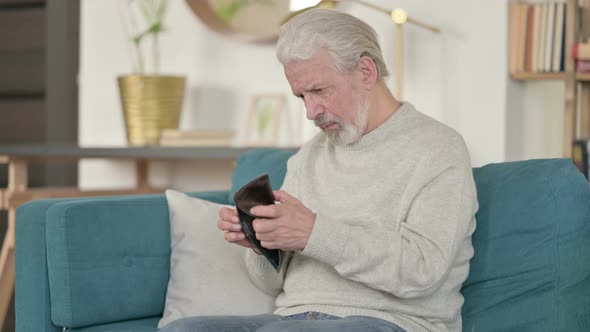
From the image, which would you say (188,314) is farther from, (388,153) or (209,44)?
(209,44)

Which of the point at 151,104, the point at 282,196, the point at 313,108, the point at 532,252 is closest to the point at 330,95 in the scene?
the point at 313,108

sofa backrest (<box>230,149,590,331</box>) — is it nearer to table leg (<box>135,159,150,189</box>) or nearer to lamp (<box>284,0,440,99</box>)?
lamp (<box>284,0,440,99</box>)

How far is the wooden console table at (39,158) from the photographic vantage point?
323 cm

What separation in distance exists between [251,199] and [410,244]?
30 cm

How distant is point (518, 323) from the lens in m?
1.86

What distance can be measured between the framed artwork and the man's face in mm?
1654

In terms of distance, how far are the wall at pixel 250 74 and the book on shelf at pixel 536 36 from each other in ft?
0.11

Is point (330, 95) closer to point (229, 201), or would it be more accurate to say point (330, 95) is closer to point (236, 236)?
point (236, 236)

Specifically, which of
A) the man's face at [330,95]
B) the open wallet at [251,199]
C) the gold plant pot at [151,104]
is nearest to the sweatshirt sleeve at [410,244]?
the open wallet at [251,199]

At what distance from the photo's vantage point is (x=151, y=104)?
3.60 m

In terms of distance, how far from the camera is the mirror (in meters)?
3.54

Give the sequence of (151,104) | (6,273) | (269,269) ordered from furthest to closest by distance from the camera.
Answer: (151,104), (6,273), (269,269)

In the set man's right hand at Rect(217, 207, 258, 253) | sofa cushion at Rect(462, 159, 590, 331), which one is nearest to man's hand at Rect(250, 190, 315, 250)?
man's right hand at Rect(217, 207, 258, 253)

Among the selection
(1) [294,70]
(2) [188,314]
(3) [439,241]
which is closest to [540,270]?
(3) [439,241]
